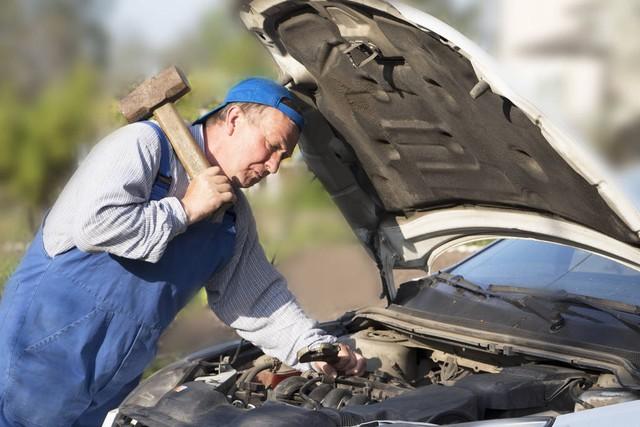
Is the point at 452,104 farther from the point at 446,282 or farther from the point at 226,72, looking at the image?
the point at 226,72

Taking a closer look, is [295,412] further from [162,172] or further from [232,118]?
[232,118]

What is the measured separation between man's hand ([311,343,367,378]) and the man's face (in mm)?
733

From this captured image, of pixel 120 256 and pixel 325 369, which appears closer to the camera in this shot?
pixel 120 256

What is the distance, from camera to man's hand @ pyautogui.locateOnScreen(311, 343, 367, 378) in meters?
3.64

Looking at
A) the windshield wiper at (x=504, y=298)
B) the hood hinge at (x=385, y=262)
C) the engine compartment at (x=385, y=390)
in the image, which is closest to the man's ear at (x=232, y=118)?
the engine compartment at (x=385, y=390)

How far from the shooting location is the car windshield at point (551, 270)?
372cm

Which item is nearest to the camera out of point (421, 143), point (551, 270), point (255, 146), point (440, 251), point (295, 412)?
point (295, 412)

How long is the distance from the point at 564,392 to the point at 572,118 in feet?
2.92

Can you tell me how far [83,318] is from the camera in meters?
3.29

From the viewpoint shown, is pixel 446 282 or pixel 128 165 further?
pixel 446 282

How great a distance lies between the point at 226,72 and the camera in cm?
530

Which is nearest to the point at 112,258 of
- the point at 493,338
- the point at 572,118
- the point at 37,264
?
the point at 37,264

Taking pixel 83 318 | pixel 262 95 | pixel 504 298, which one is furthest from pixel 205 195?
pixel 504 298

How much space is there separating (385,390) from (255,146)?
971mm
